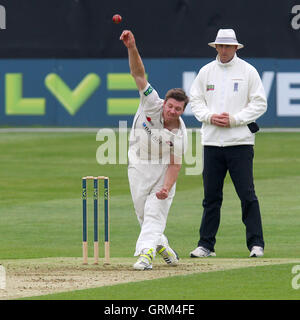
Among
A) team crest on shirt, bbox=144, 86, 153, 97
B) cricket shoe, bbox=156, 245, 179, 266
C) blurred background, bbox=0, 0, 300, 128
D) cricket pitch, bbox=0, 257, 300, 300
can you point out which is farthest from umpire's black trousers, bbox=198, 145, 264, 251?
blurred background, bbox=0, 0, 300, 128

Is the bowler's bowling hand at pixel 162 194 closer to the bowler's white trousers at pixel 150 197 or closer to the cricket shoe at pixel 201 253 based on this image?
the bowler's white trousers at pixel 150 197

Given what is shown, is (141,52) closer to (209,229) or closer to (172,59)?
(172,59)

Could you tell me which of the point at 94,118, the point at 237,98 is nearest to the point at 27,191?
the point at 237,98

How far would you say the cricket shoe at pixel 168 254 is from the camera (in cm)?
939

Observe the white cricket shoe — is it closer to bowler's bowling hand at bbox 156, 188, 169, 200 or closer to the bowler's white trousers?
the bowler's white trousers

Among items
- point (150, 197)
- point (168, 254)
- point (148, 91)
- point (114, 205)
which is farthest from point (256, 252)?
point (114, 205)

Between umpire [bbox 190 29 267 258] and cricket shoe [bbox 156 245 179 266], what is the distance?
789 millimetres

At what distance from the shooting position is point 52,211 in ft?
46.4

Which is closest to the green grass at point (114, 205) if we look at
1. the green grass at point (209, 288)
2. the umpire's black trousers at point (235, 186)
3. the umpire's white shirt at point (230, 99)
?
the green grass at point (209, 288)

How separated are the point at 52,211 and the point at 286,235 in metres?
3.74

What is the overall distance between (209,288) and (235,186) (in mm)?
2289

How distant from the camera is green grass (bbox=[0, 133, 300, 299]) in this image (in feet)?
36.4

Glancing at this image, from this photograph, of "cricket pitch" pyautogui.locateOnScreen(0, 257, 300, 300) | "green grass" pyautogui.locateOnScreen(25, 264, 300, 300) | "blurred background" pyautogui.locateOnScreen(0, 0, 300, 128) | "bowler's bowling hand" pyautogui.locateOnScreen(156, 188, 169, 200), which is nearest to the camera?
"green grass" pyautogui.locateOnScreen(25, 264, 300, 300)

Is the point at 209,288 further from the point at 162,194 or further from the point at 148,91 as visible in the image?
the point at 148,91
